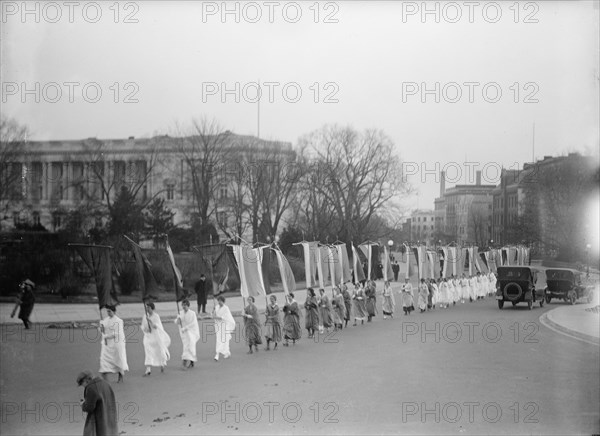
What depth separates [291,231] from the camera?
47812 millimetres

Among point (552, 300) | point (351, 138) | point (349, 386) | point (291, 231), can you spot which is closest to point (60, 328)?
point (349, 386)

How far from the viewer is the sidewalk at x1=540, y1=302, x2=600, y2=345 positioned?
1789 centimetres

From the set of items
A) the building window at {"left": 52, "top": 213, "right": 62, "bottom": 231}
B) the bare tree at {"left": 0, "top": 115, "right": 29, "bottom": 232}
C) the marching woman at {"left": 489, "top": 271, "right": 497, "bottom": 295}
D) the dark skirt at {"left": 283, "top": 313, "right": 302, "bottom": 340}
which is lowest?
the marching woman at {"left": 489, "top": 271, "right": 497, "bottom": 295}

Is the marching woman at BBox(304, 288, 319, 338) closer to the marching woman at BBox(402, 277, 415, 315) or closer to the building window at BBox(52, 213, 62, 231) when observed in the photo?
the marching woman at BBox(402, 277, 415, 315)

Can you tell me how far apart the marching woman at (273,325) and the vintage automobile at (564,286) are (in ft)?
61.9

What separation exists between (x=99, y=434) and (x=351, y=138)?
150 ft

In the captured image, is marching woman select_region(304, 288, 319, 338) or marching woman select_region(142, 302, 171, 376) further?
marching woman select_region(304, 288, 319, 338)

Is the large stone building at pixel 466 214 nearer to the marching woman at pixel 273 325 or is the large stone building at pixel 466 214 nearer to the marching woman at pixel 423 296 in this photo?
the marching woman at pixel 423 296

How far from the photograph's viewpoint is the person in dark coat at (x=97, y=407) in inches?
295

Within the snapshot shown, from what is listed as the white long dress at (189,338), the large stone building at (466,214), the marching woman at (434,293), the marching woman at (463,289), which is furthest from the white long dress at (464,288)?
the large stone building at (466,214)

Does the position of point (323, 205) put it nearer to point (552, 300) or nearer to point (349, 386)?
point (552, 300)

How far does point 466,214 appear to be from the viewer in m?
78.2

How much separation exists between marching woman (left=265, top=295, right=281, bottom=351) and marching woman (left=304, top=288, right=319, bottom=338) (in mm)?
2246

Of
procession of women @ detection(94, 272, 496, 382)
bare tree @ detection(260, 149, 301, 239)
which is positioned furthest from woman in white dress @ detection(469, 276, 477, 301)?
bare tree @ detection(260, 149, 301, 239)
